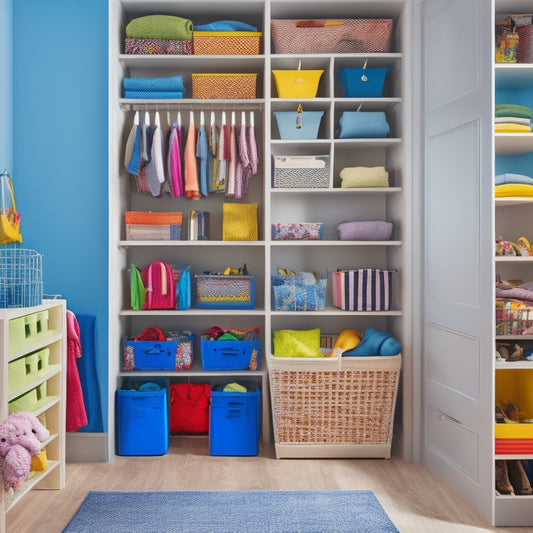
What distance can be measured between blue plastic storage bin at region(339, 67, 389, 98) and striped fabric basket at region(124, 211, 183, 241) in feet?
4.33

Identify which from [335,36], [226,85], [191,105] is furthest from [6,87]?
[335,36]

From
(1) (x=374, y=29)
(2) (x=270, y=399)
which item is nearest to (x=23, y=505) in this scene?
(2) (x=270, y=399)

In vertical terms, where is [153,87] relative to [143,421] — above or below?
above

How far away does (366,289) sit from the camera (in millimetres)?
3635

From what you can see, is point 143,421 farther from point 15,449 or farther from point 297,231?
point 297,231

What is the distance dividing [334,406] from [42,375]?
63.5 inches

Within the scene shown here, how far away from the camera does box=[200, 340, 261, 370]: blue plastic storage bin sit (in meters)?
3.65

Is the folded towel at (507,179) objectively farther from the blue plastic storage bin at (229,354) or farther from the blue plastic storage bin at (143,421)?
the blue plastic storage bin at (143,421)

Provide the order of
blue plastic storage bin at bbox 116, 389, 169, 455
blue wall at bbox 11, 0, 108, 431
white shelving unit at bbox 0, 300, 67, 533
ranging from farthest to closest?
blue plastic storage bin at bbox 116, 389, 169, 455
blue wall at bbox 11, 0, 108, 431
white shelving unit at bbox 0, 300, 67, 533

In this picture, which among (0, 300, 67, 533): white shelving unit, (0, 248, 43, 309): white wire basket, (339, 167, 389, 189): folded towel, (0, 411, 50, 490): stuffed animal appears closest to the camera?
(0, 411, 50, 490): stuffed animal

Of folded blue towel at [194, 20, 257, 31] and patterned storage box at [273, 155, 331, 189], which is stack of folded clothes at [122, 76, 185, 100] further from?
patterned storage box at [273, 155, 331, 189]

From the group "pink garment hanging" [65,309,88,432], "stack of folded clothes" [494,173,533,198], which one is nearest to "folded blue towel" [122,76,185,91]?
"pink garment hanging" [65,309,88,432]

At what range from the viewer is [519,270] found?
3410mm

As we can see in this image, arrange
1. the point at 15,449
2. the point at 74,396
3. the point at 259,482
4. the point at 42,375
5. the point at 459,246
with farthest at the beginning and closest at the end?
the point at 74,396 < the point at 259,482 < the point at 459,246 < the point at 42,375 < the point at 15,449
